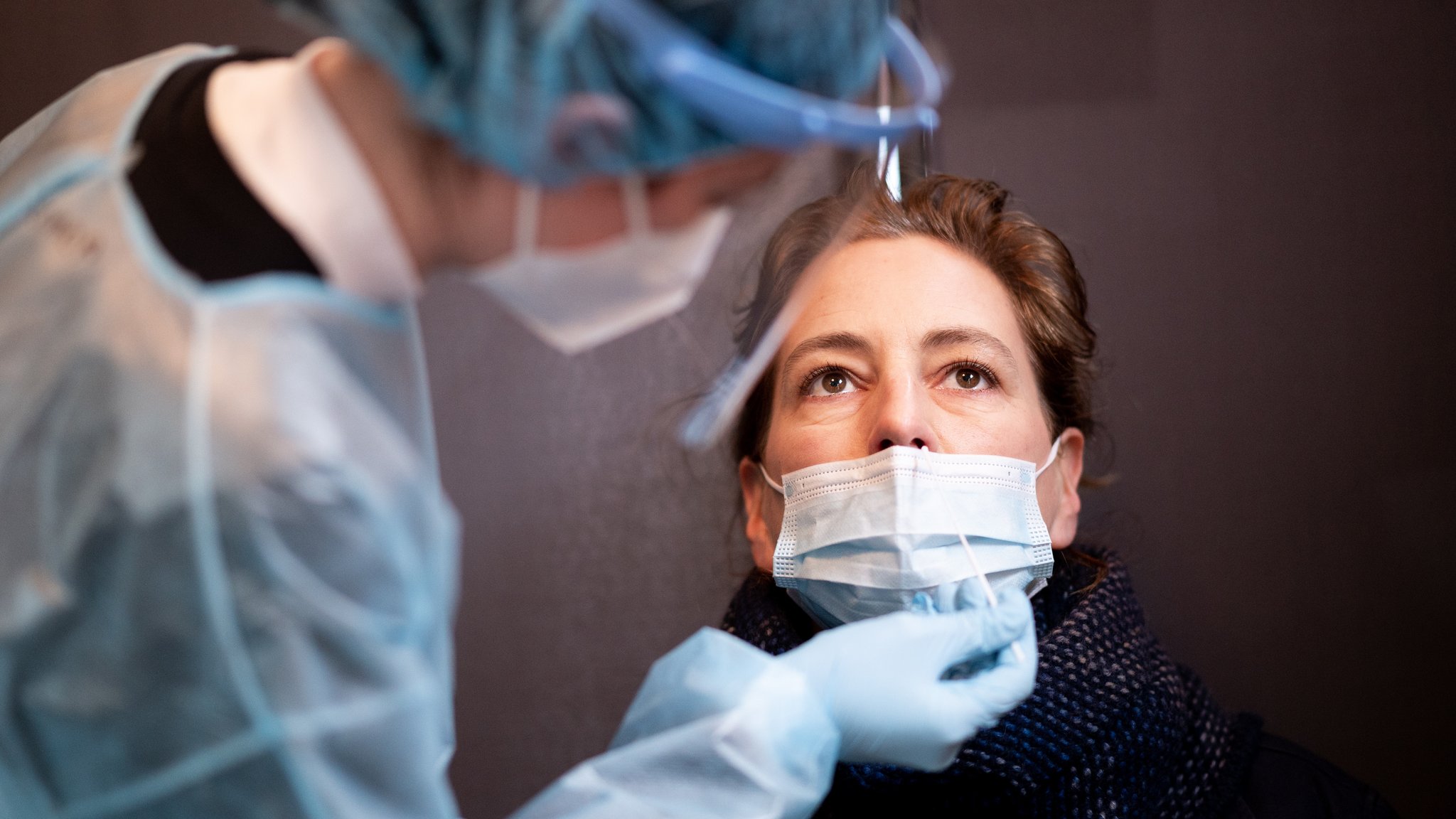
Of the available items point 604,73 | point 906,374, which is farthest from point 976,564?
point 604,73

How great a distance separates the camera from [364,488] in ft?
2.61

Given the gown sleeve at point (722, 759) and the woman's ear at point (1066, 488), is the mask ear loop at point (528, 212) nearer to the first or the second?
the gown sleeve at point (722, 759)

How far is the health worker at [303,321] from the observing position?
77 centimetres

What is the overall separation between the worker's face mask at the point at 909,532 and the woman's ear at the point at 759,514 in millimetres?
134

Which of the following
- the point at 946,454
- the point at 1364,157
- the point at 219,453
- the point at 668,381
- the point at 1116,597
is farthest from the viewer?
the point at 668,381

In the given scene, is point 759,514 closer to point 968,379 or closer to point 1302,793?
point 968,379

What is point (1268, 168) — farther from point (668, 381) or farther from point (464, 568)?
point (464, 568)

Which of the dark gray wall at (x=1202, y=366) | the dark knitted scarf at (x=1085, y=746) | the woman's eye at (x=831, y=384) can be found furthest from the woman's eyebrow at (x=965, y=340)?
the dark gray wall at (x=1202, y=366)

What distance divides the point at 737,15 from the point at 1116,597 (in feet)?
3.60

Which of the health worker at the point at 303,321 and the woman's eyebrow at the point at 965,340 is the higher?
the health worker at the point at 303,321

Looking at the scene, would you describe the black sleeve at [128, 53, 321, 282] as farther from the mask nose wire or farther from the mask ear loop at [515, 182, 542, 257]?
the mask nose wire

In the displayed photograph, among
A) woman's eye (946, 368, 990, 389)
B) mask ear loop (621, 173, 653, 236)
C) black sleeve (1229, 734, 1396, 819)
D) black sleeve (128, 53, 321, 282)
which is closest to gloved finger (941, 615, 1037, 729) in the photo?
woman's eye (946, 368, 990, 389)

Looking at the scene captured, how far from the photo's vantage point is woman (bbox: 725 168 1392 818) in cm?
143

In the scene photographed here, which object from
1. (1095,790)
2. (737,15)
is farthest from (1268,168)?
(737,15)
